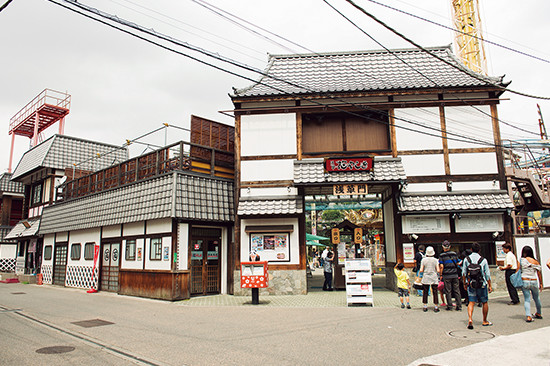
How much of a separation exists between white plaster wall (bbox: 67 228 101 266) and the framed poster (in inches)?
351

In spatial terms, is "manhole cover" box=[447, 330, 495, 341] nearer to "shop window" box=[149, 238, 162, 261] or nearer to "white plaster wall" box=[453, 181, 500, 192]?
"white plaster wall" box=[453, 181, 500, 192]

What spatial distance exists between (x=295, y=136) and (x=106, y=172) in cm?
1060

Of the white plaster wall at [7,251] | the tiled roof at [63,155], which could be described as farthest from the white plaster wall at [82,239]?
the white plaster wall at [7,251]

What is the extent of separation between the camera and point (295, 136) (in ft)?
50.4

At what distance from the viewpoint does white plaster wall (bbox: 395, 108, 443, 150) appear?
1485 centimetres

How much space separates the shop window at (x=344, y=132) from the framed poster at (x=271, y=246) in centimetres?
367

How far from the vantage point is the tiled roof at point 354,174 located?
549 inches

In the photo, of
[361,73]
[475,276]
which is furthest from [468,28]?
[475,276]

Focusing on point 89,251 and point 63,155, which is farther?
point 63,155

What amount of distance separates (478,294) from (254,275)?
6.78m

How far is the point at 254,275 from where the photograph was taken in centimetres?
1260

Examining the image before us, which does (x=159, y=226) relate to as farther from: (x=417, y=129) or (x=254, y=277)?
(x=417, y=129)

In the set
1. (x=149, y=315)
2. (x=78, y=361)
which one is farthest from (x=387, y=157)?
(x=78, y=361)

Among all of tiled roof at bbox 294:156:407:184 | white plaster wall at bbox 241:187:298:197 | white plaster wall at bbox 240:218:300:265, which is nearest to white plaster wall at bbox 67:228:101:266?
white plaster wall at bbox 240:218:300:265
